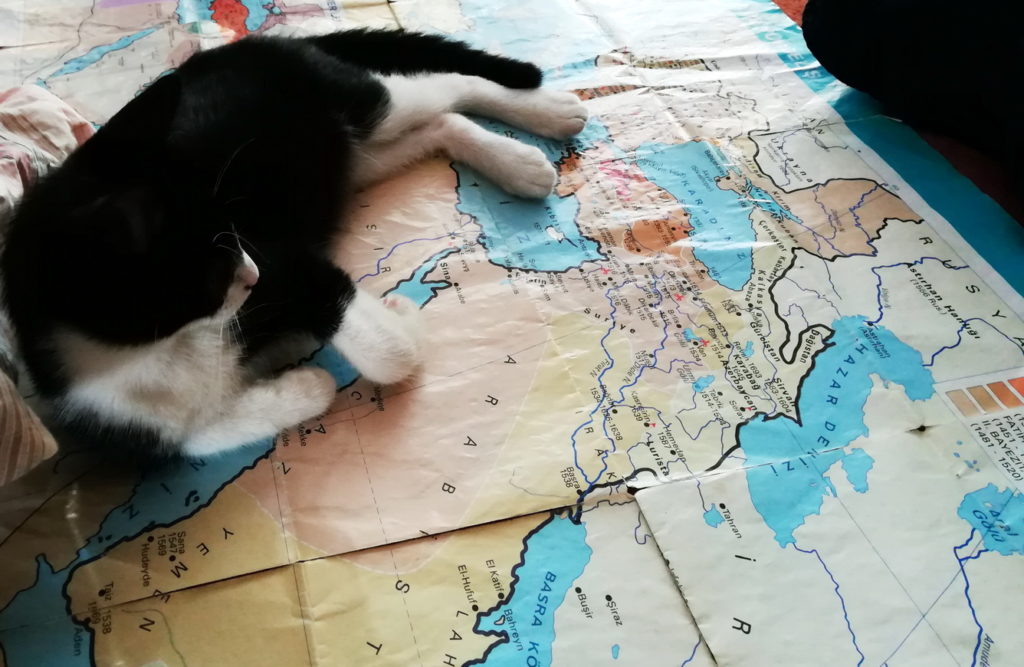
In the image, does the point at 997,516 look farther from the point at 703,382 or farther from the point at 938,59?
the point at 938,59

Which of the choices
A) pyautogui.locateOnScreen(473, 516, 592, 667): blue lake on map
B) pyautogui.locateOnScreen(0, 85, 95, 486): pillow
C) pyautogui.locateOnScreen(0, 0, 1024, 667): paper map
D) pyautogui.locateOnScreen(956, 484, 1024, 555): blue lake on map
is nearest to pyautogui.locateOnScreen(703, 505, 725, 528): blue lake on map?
pyautogui.locateOnScreen(0, 0, 1024, 667): paper map

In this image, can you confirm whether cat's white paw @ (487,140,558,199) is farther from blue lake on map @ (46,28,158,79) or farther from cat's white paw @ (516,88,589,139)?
blue lake on map @ (46,28,158,79)

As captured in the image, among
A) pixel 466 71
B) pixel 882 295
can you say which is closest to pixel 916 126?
pixel 882 295

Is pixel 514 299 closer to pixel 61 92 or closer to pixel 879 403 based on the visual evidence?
pixel 879 403

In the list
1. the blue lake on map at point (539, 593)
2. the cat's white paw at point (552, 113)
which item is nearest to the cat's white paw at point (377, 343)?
the blue lake on map at point (539, 593)

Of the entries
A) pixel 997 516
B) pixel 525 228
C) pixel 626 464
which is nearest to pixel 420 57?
pixel 525 228
